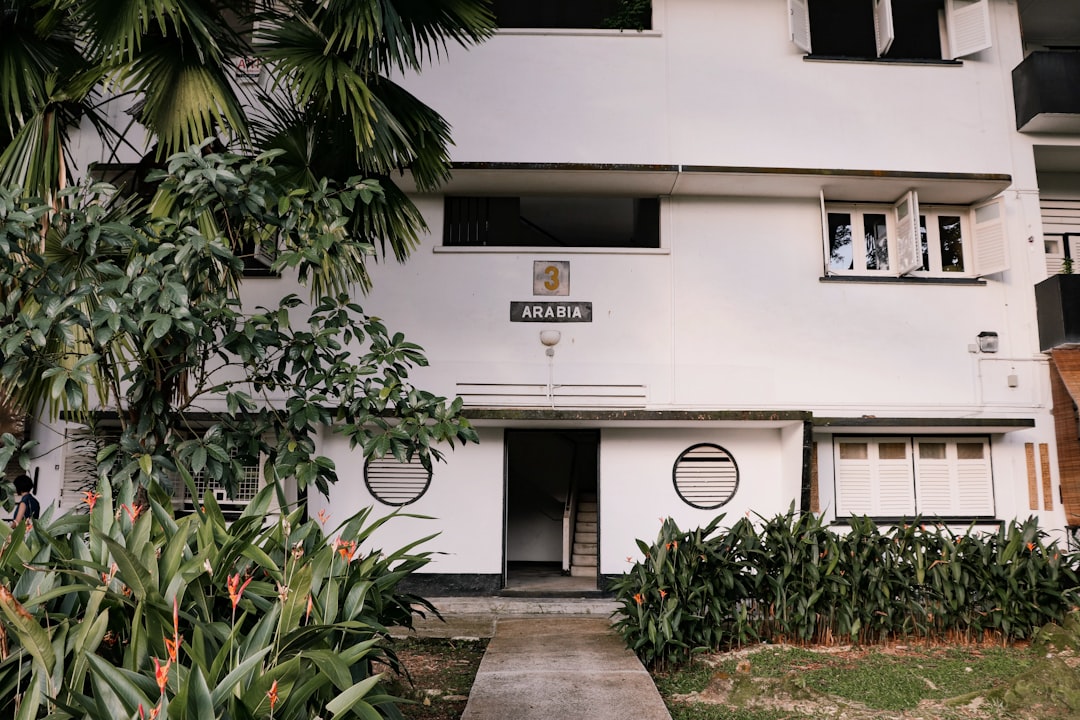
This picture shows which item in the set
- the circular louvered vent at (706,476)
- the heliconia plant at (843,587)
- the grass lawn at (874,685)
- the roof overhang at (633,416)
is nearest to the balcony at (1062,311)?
the roof overhang at (633,416)

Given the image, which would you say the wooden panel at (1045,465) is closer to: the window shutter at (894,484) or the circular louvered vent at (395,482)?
the window shutter at (894,484)

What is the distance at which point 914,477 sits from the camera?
32.9 feet

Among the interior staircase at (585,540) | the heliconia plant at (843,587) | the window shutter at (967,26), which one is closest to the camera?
the heliconia plant at (843,587)

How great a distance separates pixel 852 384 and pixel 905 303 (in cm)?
124

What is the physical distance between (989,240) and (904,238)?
3.47ft

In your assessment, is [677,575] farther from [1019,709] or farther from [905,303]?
[905,303]

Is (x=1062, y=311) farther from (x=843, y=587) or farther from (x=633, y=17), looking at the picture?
(x=633, y=17)

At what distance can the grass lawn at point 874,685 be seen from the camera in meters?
5.07

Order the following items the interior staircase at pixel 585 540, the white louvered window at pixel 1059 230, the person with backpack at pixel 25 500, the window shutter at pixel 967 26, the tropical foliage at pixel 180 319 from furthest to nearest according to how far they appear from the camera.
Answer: the interior staircase at pixel 585 540, the white louvered window at pixel 1059 230, the window shutter at pixel 967 26, the person with backpack at pixel 25 500, the tropical foliage at pixel 180 319

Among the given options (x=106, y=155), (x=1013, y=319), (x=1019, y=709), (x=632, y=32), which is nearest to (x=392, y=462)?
(x=106, y=155)

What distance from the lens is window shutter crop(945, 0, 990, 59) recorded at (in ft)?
33.7

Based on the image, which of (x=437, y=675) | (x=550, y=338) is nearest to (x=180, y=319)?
(x=437, y=675)

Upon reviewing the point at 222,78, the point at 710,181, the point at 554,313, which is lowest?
the point at 554,313

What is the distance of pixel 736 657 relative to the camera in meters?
6.14
